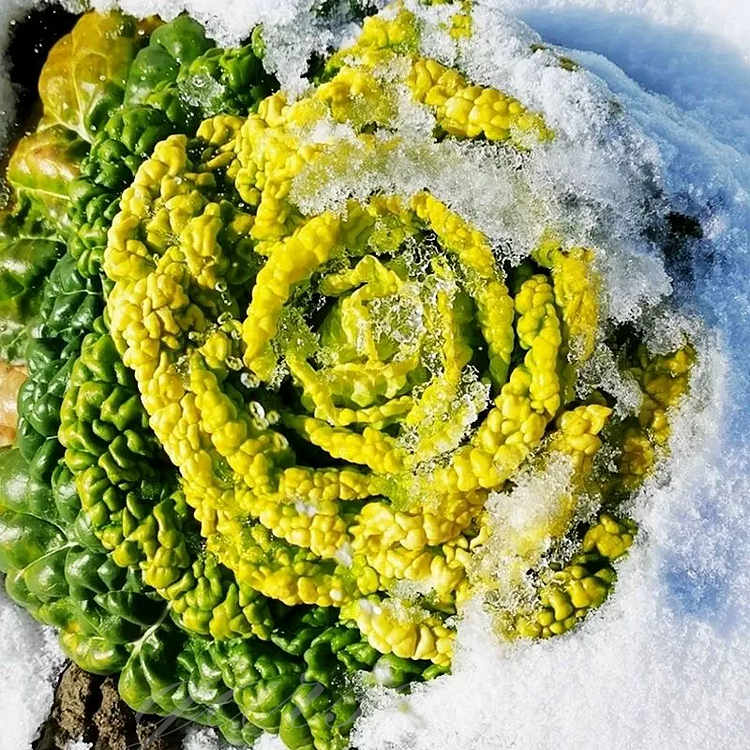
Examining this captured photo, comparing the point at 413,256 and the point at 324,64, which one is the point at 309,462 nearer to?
the point at 413,256

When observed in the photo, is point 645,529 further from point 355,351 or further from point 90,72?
point 90,72

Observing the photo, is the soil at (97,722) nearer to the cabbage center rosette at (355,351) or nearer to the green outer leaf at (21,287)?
the cabbage center rosette at (355,351)

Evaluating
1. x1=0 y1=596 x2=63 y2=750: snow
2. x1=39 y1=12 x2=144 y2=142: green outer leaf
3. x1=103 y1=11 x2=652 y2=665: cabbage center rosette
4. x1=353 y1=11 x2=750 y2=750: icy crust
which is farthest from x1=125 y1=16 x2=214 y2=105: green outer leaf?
x1=0 y1=596 x2=63 y2=750: snow

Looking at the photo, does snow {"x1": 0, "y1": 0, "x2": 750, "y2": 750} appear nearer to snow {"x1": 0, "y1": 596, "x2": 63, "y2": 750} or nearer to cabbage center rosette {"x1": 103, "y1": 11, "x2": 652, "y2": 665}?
cabbage center rosette {"x1": 103, "y1": 11, "x2": 652, "y2": 665}

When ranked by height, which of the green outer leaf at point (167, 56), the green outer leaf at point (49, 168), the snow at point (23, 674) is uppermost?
the green outer leaf at point (167, 56)

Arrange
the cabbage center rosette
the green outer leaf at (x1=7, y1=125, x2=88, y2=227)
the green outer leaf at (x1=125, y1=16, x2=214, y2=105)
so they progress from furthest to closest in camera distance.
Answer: the green outer leaf at (x1=7, y1=125, x2=88, y2=227), the green outer leaf at (x1=125, y1=16, x2=214, y2=105), the cabbage center rosette

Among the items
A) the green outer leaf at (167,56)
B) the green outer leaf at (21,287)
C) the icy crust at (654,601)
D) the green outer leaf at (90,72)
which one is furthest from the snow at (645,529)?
the green outer leaf at (21,287)

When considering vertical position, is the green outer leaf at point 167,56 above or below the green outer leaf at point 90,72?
above
